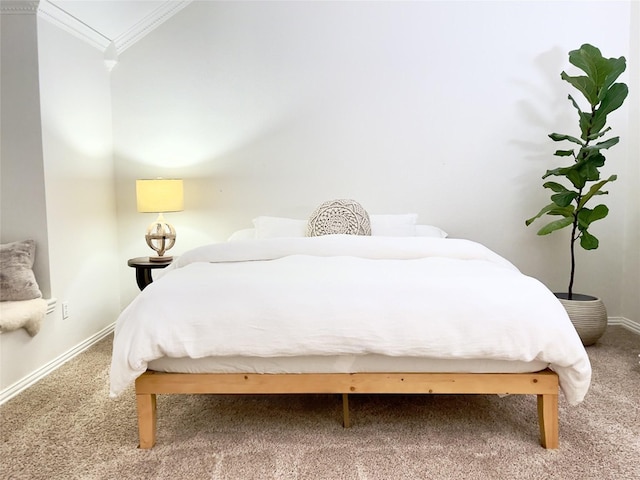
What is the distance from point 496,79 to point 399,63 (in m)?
0.70

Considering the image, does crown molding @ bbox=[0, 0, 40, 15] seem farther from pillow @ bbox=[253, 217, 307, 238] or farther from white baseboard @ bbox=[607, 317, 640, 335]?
white baseboard @ bbox=[607, 317, 640, 335]

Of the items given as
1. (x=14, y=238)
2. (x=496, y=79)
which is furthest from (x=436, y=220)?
(x=14, y=238)

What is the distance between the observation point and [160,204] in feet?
12.3

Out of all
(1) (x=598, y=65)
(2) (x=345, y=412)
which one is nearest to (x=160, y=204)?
(2) (x=345, y=412)

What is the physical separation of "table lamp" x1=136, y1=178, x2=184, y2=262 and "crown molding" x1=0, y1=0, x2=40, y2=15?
A: 117 centimetres

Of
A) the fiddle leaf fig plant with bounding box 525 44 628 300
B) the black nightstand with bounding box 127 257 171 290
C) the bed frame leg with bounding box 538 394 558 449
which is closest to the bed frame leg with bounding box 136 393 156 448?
the bed frame leg with bounding box 538 394 558 449

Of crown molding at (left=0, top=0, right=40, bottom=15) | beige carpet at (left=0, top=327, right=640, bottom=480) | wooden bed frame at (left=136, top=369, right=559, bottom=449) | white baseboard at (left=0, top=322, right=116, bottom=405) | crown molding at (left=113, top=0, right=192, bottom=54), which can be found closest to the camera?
beige carpet at (left=0, top=327, right=640, bottom=480)

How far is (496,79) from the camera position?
402 centimetres

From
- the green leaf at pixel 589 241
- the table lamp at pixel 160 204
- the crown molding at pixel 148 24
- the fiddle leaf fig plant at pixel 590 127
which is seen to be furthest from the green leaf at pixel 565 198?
the crown molding at pixel 148 24

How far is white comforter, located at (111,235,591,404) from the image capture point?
1.99m

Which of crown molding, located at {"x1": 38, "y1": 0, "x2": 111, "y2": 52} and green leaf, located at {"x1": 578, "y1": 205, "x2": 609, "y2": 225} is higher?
crown molding, located at {"x1": 38, "y1": 0, "x2": 111, "y2": 52}

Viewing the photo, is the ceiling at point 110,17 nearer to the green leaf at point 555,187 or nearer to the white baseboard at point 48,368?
Result: the white baseboard at point 48,368

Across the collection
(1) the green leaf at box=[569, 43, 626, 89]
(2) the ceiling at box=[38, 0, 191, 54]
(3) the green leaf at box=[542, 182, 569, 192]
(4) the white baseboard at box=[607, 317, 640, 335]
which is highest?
(2) the ceiling at box=[38, 0, 191, 54]

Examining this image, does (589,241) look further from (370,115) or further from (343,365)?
(343,365)
